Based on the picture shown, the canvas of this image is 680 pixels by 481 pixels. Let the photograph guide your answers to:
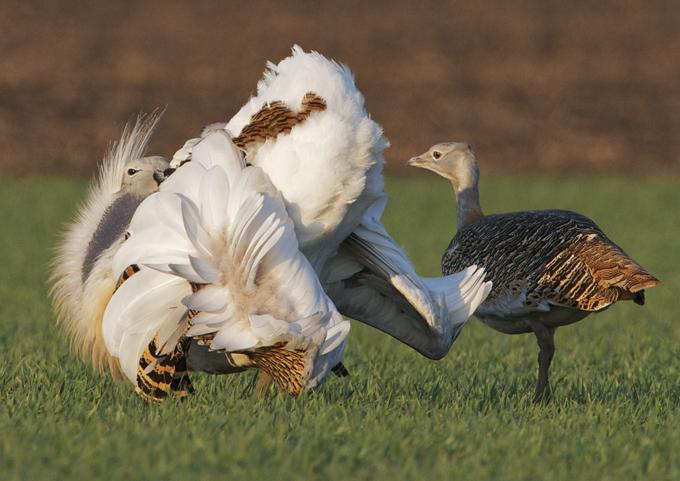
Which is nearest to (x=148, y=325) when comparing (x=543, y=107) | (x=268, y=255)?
(x=268, y=255)

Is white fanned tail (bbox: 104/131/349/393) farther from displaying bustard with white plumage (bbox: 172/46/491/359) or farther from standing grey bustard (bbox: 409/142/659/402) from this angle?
standing grey bustard (bbox: 409/142/659/402)

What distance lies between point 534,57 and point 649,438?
2104 centimetres

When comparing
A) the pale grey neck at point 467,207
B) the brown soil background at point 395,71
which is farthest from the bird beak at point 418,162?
the brown soil background at point 395,71

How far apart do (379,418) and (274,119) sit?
44.1 inches

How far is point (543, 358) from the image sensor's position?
5570mm

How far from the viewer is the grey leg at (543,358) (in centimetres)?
538

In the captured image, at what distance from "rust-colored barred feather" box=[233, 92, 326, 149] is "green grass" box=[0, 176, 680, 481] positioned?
0.96 m

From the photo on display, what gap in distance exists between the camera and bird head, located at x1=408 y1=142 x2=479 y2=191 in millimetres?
7105

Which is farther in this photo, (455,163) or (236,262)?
(455,163)

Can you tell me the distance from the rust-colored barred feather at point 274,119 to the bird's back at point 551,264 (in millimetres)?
1505

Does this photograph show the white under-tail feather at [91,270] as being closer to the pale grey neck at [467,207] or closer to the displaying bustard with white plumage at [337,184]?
the displaying bustard with white plumage at [337,184]

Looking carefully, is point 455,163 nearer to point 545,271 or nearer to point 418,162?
point 418,162

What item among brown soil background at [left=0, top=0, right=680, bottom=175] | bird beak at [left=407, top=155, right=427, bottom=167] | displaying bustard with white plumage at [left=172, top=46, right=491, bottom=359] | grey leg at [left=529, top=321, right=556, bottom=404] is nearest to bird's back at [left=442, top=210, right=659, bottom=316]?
grey leg at [left=529, top=321, right=556, bottom=404]

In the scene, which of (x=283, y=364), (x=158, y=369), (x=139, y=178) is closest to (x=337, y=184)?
(x=283, y=364)
